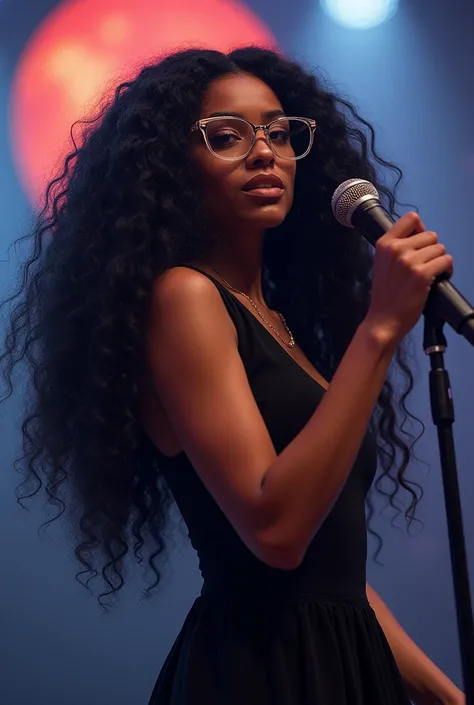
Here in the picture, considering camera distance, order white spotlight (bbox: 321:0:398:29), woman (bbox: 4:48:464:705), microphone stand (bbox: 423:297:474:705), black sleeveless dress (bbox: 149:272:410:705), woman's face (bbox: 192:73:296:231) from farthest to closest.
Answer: white spotlight (bbox: 321:0:398:29), woman's face (bbox: 192:73:296:231), black sleeveless dress (bbox: 149:272:410:705), woman (bbox: 4:48:464:705), microphone stand (bbox: 423:297:474:705)

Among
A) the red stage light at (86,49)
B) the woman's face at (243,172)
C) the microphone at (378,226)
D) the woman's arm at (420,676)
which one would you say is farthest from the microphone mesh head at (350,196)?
the red stage light at (86,49)

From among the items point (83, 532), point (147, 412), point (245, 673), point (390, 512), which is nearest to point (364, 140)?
point (147, 412)

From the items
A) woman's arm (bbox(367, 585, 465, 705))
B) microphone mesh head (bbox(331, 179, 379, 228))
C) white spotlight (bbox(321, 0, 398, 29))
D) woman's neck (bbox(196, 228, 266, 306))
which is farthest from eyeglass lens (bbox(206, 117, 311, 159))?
white spotlight (bbox(321, 0, 398, 29))

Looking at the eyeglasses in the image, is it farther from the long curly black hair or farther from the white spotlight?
the white spotlight

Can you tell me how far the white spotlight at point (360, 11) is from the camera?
2.50 meters

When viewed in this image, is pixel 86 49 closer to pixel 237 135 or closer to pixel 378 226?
pixel 237 135

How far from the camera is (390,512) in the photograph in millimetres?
2402

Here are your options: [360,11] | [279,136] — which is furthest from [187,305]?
[360,11]

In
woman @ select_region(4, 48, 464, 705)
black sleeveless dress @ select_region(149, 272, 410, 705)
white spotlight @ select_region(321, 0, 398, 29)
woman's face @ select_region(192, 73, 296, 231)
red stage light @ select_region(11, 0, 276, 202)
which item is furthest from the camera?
white spotlight @ select_region(321, 0, 398, 29)

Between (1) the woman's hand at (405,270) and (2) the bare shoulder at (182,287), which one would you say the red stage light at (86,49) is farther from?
(1) the woman's hand at (405,270)

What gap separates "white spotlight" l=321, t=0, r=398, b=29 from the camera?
2.50m

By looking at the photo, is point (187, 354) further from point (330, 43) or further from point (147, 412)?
point (330, 43)

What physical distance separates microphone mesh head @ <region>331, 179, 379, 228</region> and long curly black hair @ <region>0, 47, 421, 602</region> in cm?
24

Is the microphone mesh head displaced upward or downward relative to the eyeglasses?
downward
